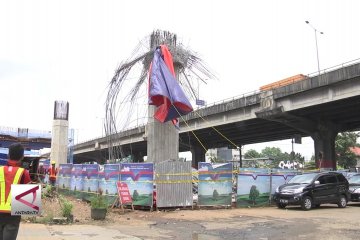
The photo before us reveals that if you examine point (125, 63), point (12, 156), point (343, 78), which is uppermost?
point (343, 78)

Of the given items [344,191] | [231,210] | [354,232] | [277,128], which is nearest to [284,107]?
[277,128]

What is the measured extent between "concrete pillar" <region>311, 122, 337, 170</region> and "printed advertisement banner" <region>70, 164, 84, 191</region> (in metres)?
26.2

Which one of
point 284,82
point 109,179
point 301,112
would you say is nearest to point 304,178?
point 109,179

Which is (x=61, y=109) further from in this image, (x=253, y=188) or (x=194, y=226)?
(x=194, y=226)

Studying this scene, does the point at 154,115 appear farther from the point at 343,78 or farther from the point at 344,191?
the point at 343,78

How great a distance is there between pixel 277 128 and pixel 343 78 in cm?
1966

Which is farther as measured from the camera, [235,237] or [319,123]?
[319,123]

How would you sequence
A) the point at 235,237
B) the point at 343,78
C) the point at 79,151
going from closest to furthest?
the point at 235,237 → the point at 343,78 → the point at 79,151

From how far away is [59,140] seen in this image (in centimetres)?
3356

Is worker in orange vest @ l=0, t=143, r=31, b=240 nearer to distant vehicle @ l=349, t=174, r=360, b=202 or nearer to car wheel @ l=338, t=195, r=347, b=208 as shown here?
car wheel @ l=338, t=195, r=347, b=208

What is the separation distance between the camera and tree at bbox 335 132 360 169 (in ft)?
278

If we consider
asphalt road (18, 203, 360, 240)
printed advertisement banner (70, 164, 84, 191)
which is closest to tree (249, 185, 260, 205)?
asphalt road (18, 203, 360, 240)

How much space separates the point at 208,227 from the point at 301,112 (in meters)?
27.7

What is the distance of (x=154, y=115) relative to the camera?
1727 centimetres
